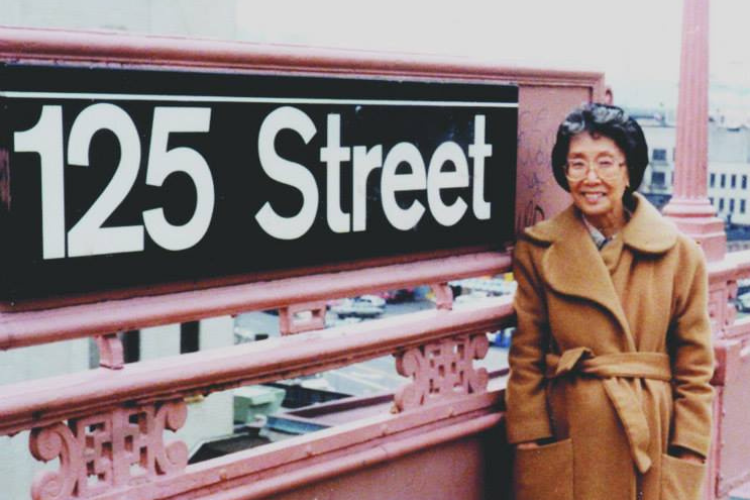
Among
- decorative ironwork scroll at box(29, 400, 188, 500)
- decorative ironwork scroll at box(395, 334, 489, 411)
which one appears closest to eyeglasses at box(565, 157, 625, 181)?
decorative ironwork scroll at box(395, 334, 489, 411)

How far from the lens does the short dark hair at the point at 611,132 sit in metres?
3.55

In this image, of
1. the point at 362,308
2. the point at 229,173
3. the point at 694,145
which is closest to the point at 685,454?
the point at 694,145

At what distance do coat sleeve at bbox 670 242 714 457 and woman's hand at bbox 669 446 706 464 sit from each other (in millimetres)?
26

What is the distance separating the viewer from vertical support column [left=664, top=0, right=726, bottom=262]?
464cm

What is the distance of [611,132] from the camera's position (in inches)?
140

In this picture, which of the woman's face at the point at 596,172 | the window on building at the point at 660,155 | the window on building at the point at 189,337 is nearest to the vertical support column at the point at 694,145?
the woman's face at the point at 596,172

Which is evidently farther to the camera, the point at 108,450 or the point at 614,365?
the point at 614,365

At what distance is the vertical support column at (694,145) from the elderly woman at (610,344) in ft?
3.73

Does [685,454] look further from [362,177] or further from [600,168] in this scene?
[362,177]

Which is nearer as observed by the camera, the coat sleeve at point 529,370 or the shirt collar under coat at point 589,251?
the shirt collar under coat at point 589,251

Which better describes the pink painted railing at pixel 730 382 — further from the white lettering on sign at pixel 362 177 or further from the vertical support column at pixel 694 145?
the white lettering on sign at pixel 362 177

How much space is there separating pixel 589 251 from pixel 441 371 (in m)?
0.63

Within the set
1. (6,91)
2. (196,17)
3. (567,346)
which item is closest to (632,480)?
(567,346)

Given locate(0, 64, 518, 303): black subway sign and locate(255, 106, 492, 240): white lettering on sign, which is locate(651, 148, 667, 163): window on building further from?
locate(255, 106, 492, 240): white lettering on sign
